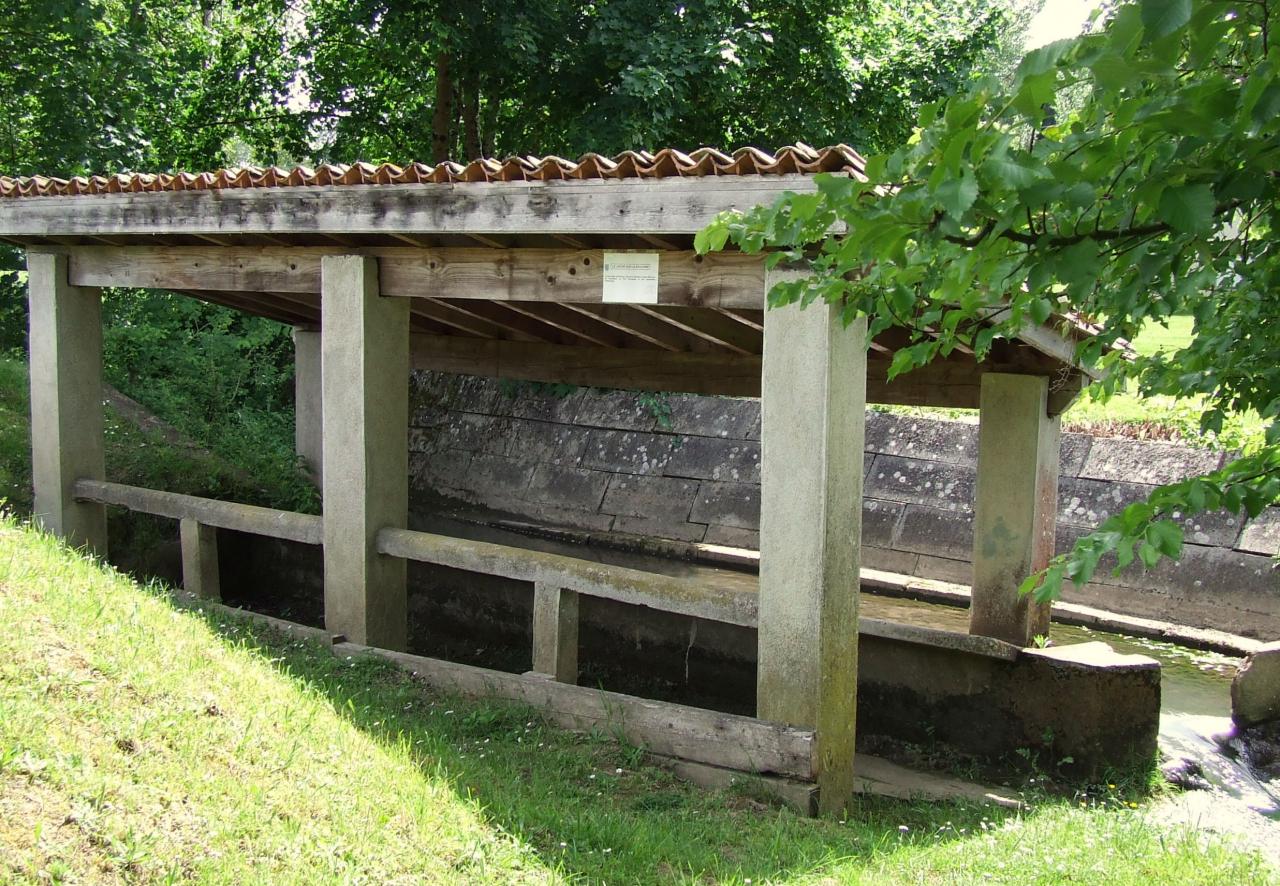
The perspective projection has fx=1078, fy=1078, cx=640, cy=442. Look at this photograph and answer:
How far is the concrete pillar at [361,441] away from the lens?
6191 millimetres

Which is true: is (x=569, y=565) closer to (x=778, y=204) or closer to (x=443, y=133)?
(x=778, y=204)

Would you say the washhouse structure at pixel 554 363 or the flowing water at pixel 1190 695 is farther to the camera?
the flowing water at pixel 1190 695

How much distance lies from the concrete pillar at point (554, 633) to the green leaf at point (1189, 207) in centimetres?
447

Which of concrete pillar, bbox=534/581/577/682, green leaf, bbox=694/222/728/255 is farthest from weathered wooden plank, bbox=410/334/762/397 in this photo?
green leaf, bbox=694/222/728/255

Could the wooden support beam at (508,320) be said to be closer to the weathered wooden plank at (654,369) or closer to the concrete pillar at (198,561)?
the weathered wooden plank at (654,369)

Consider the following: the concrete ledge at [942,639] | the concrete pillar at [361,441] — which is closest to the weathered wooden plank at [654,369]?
the concrete ledge at [942,639]

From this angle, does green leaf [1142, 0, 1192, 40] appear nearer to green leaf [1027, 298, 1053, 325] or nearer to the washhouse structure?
green leaf [1027, 298, 1053, 325]

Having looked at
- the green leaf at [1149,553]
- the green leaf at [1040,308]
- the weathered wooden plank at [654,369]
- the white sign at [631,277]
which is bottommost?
the green leaf at [1149,553]

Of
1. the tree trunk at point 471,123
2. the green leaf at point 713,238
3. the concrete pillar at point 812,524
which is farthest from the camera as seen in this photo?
the tree trunk at point 471,123

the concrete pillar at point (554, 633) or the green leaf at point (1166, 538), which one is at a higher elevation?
the green leaf at point (1166, 538)

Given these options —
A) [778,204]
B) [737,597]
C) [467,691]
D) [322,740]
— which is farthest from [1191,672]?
[778,204]

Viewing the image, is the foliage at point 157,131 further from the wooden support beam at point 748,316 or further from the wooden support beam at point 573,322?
the wooden support beam at point 748,316

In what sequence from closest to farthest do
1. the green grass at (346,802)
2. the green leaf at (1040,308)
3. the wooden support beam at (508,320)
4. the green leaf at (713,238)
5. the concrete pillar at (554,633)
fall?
the green leaf at (1040,308)
the green leaf at (713,238)
the green grass at (346,802)
the concrete pillar at (554,633)
the wooden support beam at (508,320)

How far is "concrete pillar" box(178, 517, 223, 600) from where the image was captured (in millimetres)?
7414
